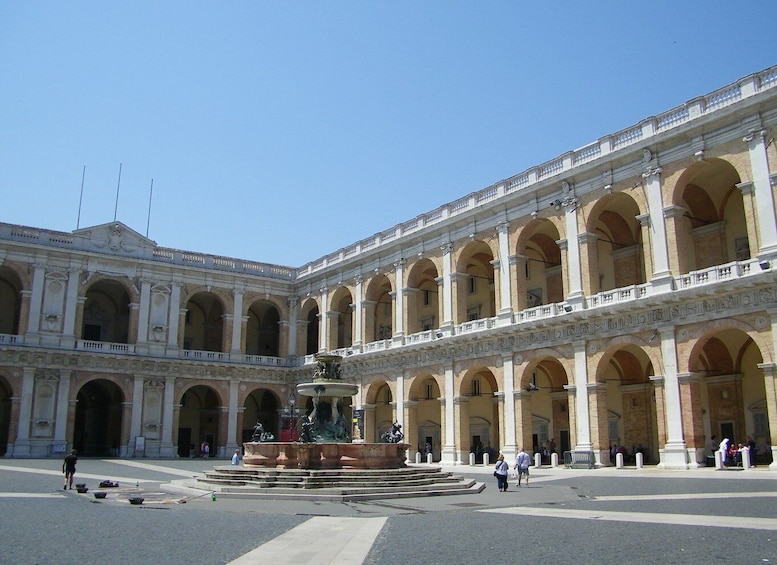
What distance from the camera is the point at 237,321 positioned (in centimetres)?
4797

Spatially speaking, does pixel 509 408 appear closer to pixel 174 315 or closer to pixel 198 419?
pixel 174 315

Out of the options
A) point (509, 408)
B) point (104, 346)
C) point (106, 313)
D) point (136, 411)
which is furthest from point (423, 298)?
point (106, 313)

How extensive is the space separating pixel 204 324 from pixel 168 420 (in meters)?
9.37

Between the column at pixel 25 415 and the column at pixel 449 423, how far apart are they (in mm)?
23005

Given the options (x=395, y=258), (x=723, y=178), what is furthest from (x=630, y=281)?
(x=395, y=258)

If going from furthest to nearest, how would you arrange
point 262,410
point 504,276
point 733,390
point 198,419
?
point 262,410
point 198,419
point 504,276
point 733,390

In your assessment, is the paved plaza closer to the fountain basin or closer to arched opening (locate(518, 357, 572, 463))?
the fountain basin

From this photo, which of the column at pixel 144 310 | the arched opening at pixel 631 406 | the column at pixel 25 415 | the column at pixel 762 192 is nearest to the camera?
the column at pixel 762 192

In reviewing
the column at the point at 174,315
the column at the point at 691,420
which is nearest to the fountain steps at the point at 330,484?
the column at the point at 691,420

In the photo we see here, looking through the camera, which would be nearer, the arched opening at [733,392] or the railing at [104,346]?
the arched opening at [733,392]

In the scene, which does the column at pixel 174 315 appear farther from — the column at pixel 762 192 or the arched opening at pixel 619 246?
the column at pixel 762 192

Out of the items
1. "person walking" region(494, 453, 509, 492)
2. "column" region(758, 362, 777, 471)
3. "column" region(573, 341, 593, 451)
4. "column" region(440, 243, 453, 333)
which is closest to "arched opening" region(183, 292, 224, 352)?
"column" region(440, 243, 453, 333)

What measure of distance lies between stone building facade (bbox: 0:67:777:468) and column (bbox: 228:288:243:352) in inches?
3.8

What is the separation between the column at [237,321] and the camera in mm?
47575
